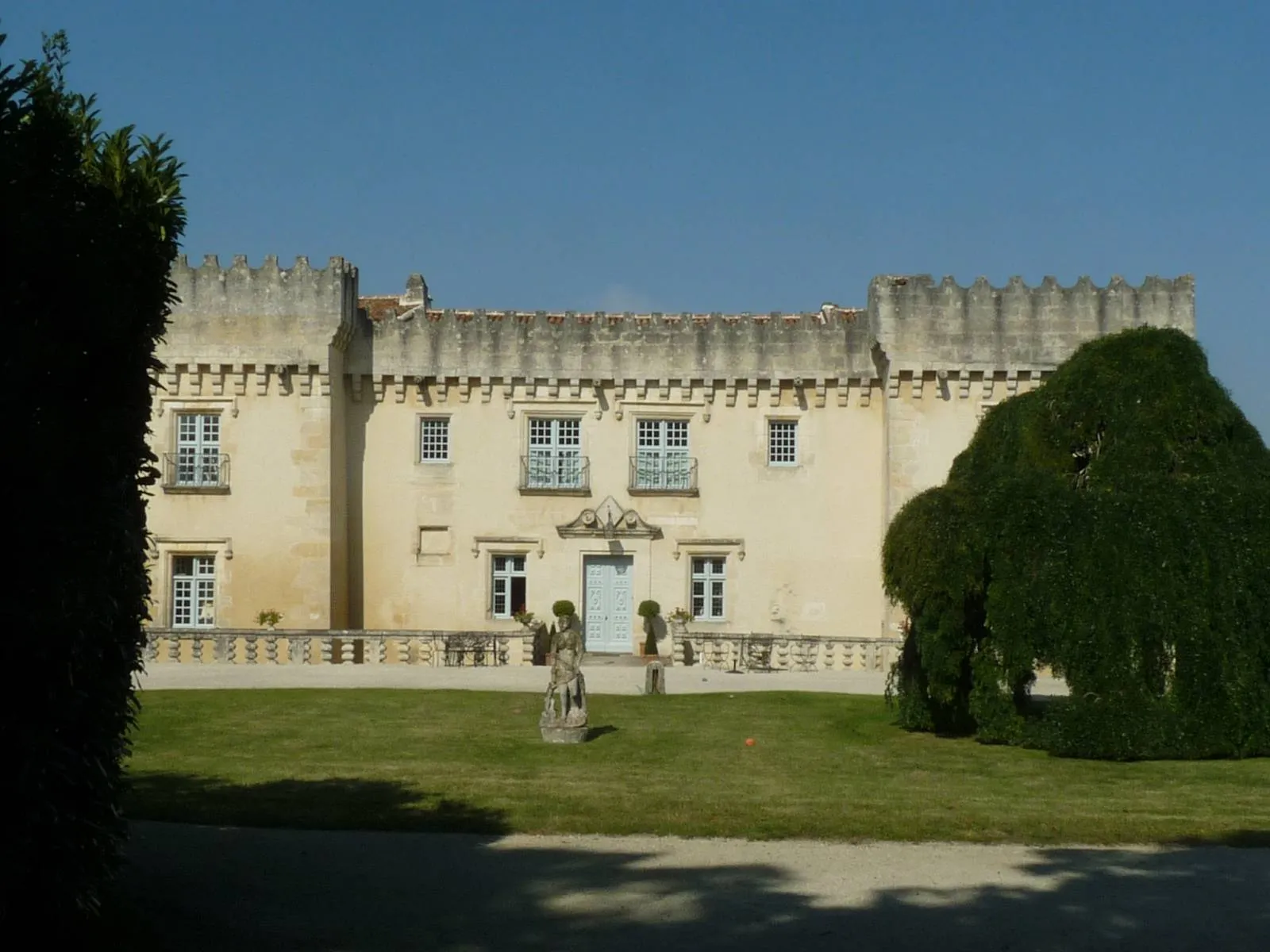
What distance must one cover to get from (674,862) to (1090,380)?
9.51m

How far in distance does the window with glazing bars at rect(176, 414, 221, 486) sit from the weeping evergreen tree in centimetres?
1610

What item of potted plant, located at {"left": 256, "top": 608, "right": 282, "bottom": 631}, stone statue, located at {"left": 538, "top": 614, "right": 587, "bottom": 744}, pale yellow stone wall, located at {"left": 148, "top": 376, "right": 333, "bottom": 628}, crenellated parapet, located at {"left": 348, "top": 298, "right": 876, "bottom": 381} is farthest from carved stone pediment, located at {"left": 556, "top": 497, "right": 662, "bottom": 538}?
stone statue, located at {"left": 538, "top": 614, "right": 587, "bottom": 744}

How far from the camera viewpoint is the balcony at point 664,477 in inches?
1136

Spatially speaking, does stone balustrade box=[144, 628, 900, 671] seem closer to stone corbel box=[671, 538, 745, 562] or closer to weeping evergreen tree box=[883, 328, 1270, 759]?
stone corbel box=[671, 538, 745, 562]

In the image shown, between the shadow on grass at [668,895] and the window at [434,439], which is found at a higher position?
the window at [434,439]

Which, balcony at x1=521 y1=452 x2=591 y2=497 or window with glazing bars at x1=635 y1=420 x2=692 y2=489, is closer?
balcony at x1=521 y1=452 x2=591 y2=497

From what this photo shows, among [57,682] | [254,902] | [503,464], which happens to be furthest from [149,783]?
[503,464]

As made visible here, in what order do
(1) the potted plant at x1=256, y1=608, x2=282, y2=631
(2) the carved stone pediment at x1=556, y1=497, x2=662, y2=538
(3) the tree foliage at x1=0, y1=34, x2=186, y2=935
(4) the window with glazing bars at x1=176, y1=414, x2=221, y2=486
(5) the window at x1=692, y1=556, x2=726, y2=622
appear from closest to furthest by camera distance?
(3) the tree foliage at x1=0, y1=34, x2=186, y2=935, (1) the potted plant at x1=256, y1=608, x2=282, y2=631, (4) the window with glazing bars at x1=176, y1=414, x2=221, y2=486, (2) the carved stone pediment at x1=556, y1=497, x2=662, y2=538, (5) the window at x1=692, y1=556, x2=726, y2=622

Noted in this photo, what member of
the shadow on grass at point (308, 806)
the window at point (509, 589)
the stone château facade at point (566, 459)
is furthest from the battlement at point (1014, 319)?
the shadow on grass at point (308, 806)

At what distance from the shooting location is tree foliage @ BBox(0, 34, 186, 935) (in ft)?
19.1

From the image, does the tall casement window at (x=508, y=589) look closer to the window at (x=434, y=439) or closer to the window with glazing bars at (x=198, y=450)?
the window at (x=434, y=439)

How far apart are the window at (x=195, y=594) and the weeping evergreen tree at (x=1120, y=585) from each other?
1603cm

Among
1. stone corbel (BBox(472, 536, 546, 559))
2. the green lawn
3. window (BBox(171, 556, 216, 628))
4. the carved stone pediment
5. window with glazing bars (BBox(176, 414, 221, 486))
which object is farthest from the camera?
stone corbel (BBox(472, 536, 546, 559))

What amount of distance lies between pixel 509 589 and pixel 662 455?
3.92m
